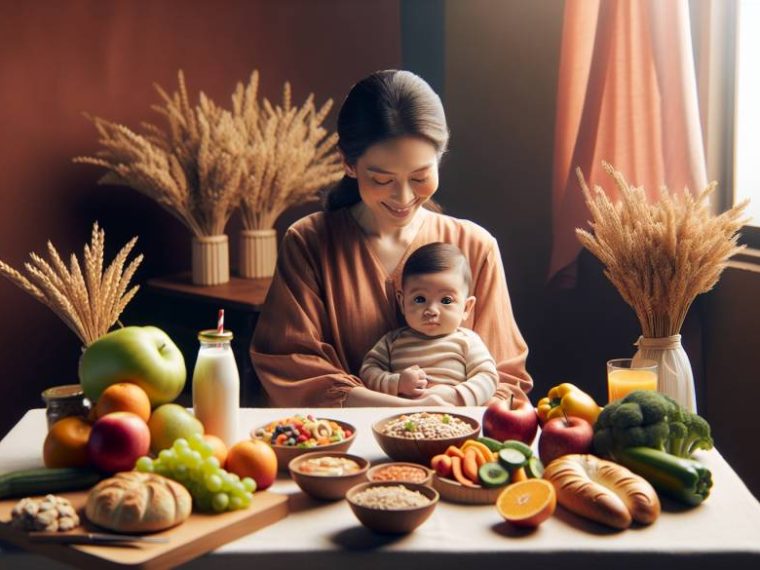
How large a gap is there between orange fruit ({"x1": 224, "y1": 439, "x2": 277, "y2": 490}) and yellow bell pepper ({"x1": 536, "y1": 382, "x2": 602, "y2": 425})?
499 millimetres

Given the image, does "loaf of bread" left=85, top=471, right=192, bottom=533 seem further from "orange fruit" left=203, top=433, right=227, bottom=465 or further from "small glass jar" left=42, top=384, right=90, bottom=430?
"small glass jar" left=42, top=384, right=90, bottom=430

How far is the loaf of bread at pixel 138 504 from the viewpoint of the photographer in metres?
1.38

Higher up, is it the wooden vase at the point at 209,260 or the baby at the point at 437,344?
the wooden vase at the point at 209,260

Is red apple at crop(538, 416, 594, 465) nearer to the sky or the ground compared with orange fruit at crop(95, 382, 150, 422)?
nearer to the ground

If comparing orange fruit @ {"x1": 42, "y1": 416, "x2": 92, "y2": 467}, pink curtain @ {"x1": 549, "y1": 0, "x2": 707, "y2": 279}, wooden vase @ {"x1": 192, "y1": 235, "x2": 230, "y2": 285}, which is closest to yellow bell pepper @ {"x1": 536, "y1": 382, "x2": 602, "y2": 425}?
orange fruit @ {"x1": 42, "y1": 416, "x2": 92, "y2": 467}

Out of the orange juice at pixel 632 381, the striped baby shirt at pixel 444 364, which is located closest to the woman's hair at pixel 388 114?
the striped baby shirt at pixel 444 364

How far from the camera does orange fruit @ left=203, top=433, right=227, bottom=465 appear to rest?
62.6 inches

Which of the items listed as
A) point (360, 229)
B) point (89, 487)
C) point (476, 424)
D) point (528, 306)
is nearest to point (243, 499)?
point (89, 487)

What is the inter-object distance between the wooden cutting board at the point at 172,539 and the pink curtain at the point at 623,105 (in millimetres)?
1963

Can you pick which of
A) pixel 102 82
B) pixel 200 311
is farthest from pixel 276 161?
pixel 102 82

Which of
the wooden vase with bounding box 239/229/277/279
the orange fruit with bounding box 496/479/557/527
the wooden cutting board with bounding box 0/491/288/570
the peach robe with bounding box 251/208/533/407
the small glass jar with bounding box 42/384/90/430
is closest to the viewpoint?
the wooden cutting board with bounding box 0/491/288/570

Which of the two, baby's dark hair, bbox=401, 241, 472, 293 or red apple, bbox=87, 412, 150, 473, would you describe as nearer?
red apple, bbox=87, 412, 150, 473

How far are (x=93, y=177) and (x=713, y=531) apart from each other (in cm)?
272

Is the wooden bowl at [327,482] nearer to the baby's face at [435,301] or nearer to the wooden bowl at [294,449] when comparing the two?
the wooden bowl at [294,449]
